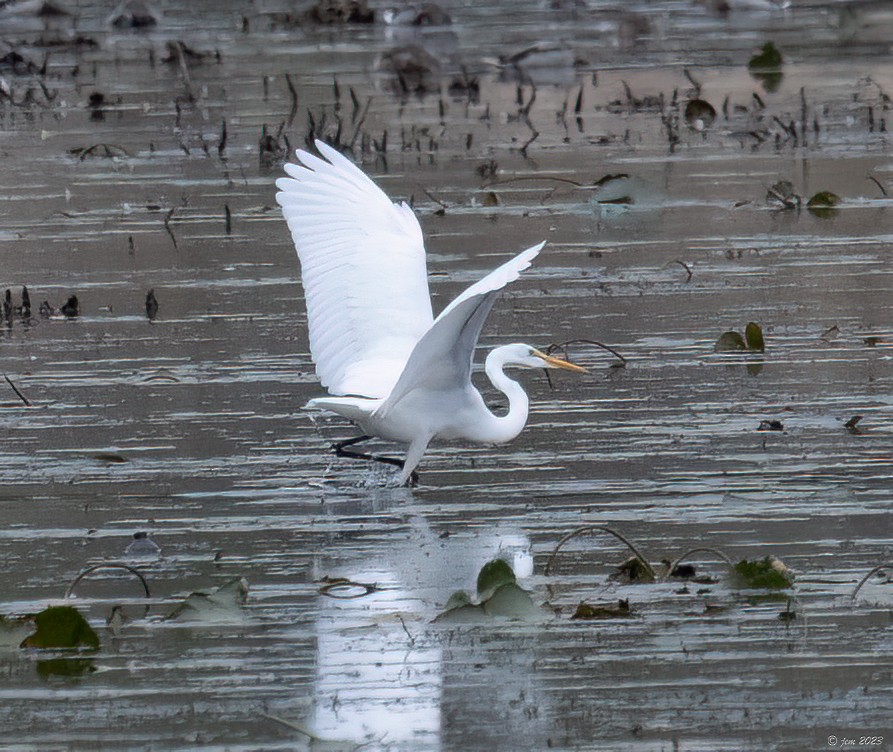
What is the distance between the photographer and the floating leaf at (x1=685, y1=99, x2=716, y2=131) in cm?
1933

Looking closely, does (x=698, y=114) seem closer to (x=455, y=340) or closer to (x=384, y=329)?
(x=384, y=329)

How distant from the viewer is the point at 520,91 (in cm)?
2161

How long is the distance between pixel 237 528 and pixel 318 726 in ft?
7.14

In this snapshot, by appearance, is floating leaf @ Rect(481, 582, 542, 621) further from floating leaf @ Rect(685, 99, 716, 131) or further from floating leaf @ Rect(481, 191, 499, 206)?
floating leaf @ Rect(685, 99, 716, 131)

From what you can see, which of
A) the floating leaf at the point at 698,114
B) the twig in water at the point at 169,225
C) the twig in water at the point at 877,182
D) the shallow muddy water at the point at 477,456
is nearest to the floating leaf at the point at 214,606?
the shallow muddy water at the point at 477,456

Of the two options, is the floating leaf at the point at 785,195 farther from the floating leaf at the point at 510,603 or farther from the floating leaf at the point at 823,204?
the floating leaf at the point at 510,603

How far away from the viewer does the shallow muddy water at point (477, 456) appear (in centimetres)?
576

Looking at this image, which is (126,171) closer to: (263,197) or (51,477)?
(263,197)

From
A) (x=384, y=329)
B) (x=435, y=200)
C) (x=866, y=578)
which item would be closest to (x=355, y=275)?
(x=384, y=329)

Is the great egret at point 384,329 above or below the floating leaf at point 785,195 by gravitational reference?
above

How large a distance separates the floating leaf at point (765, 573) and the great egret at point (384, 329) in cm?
136

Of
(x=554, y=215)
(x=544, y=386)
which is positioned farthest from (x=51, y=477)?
(x=554, y=215)

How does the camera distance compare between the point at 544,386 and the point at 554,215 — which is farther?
the point at 554,215

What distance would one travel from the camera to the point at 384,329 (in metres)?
8.95
